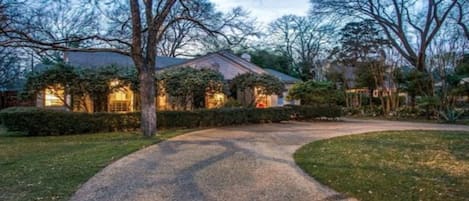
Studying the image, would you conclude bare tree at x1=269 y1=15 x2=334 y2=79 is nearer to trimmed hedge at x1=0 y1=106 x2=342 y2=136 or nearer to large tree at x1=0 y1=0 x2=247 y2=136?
trimmed hedge at x1=0 y1=106 x2=342 y2=136

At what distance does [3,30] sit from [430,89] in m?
21.3

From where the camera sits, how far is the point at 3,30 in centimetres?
1129

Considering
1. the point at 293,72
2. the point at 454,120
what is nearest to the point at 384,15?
the point at 454,120

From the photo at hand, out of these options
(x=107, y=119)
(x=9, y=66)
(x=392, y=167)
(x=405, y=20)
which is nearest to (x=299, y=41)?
(x=405, y=20)

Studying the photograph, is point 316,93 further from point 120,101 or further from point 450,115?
point 120,101

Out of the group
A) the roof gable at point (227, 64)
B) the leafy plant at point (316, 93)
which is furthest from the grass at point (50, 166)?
the leafy plant at point (316, 93)

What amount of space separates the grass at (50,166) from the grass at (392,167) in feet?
12.3

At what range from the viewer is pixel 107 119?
46.5 ft

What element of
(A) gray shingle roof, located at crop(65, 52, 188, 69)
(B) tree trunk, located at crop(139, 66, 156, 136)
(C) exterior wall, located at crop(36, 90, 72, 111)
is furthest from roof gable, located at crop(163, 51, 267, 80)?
(B) tree trunk, located at crop(139, 66, 156, 136)

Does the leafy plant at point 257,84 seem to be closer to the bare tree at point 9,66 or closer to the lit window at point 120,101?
the lit window at point 120,101

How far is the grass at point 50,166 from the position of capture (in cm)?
506

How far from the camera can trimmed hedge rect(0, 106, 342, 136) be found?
43.2ft

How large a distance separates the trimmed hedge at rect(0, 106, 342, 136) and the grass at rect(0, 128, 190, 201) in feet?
9.85

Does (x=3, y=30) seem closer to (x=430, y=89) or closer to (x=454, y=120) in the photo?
(x=454, y=120)
